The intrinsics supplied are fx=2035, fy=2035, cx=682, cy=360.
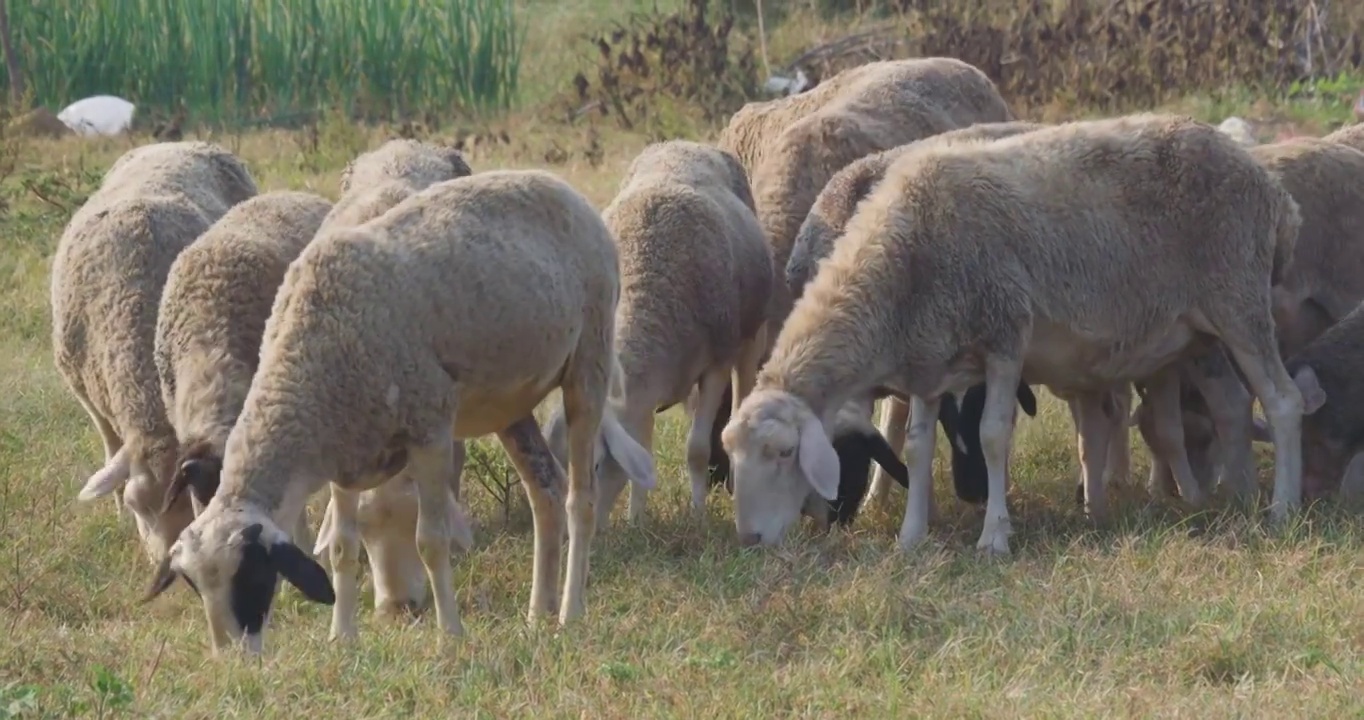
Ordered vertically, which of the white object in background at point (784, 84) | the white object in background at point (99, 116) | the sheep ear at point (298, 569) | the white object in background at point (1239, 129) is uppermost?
the sheep ear at point (298, 569)

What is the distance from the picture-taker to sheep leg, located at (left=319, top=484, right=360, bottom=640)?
6.29 m

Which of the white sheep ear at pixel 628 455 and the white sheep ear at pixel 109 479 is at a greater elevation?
the white sheep ear at pixel 109 479

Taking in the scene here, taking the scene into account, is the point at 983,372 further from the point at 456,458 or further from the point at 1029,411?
the point at 456,458

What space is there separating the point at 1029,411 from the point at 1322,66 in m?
9.16

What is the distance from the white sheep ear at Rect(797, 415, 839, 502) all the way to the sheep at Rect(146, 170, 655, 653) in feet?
2.49

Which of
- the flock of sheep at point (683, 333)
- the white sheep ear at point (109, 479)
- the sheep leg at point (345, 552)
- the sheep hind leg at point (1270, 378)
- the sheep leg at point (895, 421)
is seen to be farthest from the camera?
the sheep leg at point (895, 421)

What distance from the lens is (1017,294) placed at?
707 cm

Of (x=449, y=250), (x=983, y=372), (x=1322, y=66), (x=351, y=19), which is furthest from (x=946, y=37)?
(x=449, y=250)

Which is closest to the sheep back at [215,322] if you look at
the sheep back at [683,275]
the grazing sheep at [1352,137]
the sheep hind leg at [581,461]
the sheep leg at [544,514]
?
the sheep leg at [544,514]

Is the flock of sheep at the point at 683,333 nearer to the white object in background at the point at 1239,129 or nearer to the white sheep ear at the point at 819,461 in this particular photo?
the white sheep ear at the point at 819,461

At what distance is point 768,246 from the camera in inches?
336

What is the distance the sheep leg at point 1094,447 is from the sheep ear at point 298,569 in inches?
125

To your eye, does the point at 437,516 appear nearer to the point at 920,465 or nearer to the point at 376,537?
the point at 376,537

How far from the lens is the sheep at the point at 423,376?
5.57 meters
